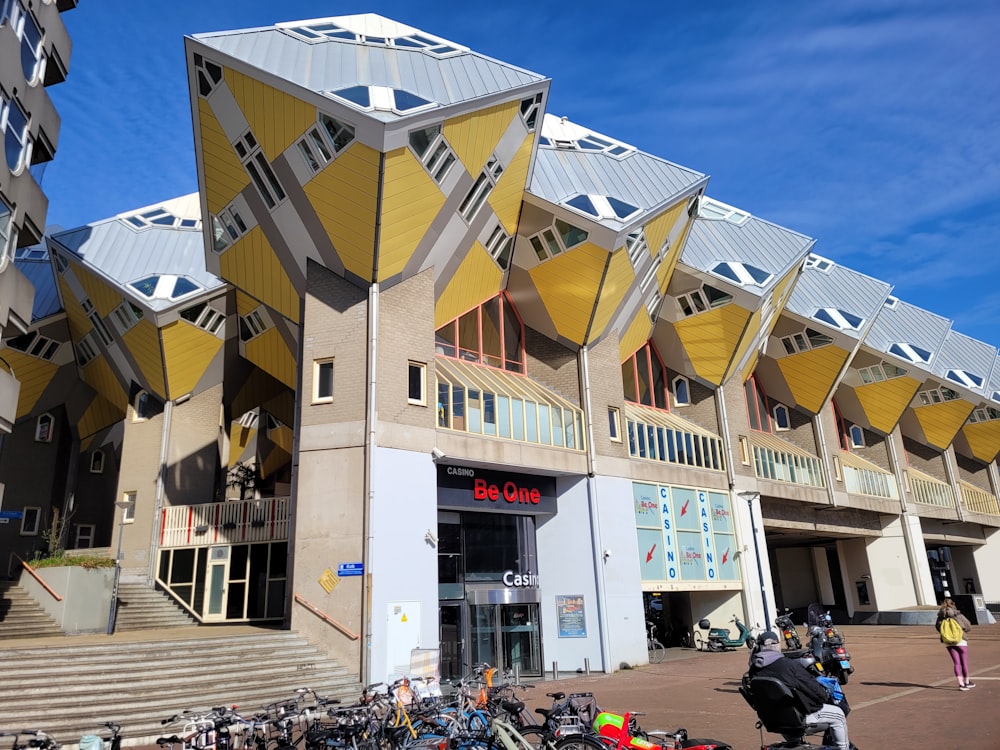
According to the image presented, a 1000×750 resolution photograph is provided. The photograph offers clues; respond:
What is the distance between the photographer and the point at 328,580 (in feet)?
58.7

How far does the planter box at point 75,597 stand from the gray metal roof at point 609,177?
17.3 m

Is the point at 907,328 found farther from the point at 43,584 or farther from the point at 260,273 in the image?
the point at 43,584

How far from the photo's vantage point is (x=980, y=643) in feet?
84.5

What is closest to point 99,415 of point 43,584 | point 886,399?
point 43,584

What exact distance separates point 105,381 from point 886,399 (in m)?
38.9

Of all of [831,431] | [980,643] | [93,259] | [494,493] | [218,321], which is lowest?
[980,643]

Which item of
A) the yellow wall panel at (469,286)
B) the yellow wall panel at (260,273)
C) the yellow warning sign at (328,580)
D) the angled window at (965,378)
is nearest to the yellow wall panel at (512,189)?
the yellow wall panel at (469,286)

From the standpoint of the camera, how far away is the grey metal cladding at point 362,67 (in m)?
18.3

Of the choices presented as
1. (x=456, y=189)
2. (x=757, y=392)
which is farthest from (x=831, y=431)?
(x=456, y=189)

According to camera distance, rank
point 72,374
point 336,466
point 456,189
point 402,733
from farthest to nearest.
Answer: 1. point 72,374
2. point 456,189
3. point 336,466
4. point 402,733

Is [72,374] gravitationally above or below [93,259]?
below

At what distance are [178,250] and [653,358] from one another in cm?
2002

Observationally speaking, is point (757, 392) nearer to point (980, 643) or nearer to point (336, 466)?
point (980, 643)

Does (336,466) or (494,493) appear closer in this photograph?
(336,466)
